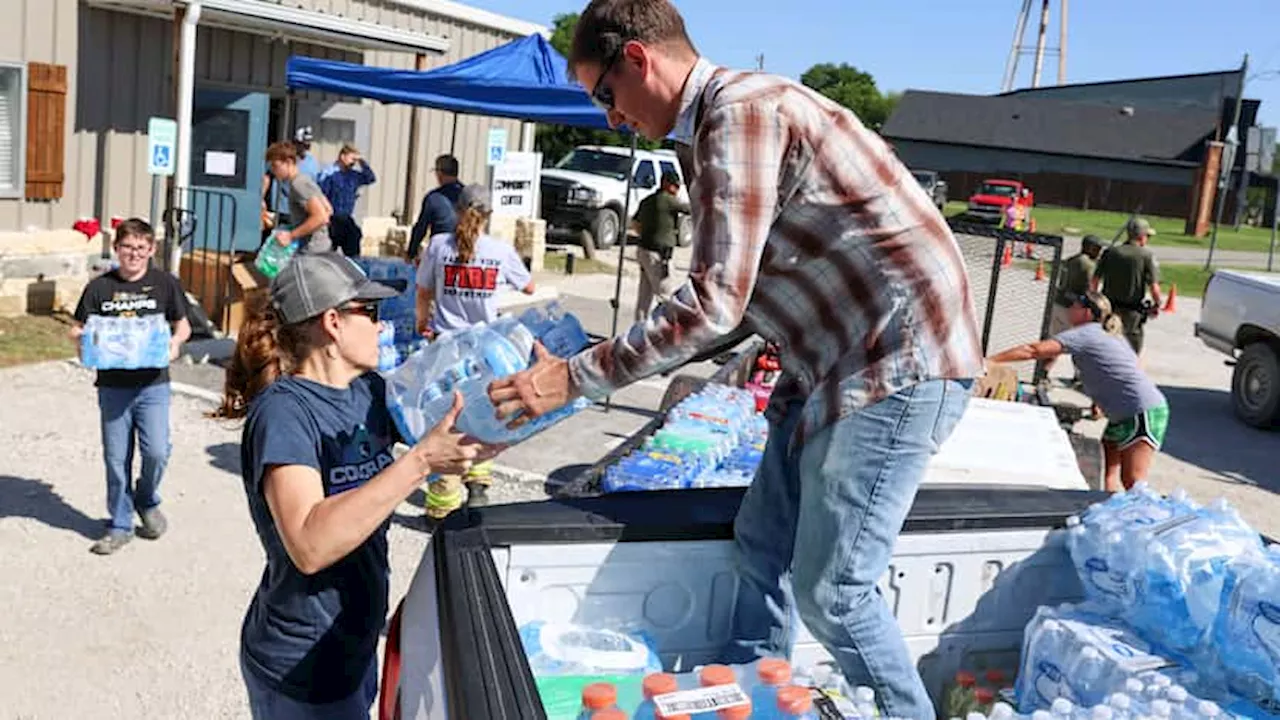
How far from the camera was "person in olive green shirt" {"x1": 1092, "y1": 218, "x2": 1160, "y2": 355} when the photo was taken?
41.1 ft

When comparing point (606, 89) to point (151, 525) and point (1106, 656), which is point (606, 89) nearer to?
point (1106, 656)

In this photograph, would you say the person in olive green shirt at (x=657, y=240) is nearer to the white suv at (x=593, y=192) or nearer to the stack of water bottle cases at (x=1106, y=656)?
the white suv at (x=593, y=192)

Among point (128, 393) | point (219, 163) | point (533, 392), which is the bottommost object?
point (128, 393)

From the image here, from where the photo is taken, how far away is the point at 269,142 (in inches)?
652

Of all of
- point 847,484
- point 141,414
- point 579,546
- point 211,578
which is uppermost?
point 847,484

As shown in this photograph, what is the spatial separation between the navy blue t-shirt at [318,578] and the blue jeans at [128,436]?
3.59 meters

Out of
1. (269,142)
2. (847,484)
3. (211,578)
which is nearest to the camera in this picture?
(847,484)

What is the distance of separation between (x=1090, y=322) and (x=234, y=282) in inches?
308

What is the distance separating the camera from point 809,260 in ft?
8.98

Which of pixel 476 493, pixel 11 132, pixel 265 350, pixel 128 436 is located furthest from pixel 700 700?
pixel 11 132

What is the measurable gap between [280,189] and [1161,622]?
1156 centimetres

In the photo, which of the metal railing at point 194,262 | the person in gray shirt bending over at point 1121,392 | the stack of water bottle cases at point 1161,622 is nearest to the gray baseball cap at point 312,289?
the stack of water bottle cases at point 1161,622

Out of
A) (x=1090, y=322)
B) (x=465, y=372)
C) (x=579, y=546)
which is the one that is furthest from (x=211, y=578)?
(x=1090, y=322)

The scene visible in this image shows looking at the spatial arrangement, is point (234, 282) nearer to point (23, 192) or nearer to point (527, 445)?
point (23, 192)
